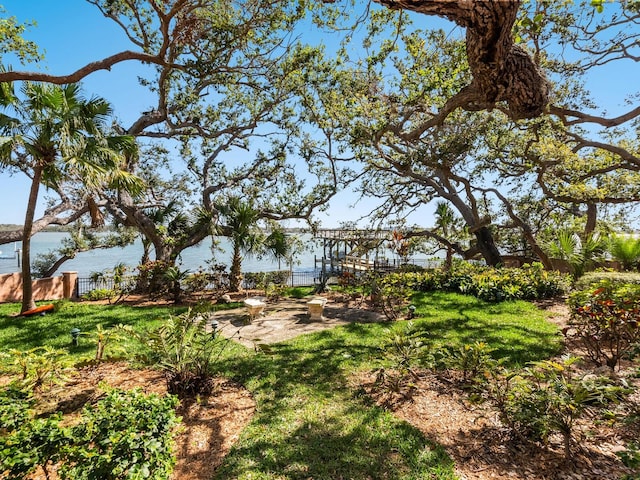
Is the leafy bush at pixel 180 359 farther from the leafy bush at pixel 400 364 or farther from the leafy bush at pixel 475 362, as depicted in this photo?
the leafy bush at pixel 475 362

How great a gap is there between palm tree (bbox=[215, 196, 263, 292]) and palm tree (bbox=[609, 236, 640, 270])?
10.7 m

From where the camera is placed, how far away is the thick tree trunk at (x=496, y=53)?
2186mm

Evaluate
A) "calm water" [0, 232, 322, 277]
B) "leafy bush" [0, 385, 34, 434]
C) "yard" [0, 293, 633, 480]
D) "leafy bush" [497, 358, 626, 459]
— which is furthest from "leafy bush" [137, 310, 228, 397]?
"calm water" [0, 232, 322, 277]

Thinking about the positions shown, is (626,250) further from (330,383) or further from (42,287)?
(42,287)

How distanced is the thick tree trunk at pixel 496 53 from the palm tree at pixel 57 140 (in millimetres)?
8086

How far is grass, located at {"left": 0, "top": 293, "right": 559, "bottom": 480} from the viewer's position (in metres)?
2.69

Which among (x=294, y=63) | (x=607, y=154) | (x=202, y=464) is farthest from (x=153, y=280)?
(x=607, y=154)

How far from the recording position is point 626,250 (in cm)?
854

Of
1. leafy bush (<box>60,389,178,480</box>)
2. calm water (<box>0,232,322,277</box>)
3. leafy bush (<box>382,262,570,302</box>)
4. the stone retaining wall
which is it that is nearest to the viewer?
leafy bush (<box>60,389,178,480</box>)

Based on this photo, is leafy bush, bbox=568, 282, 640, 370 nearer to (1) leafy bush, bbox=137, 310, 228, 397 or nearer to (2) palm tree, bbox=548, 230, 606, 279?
(1) leafy bush, bbox=137, 310, 228, 397

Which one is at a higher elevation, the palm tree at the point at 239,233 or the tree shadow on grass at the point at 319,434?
the palm tree at the point at 239,233

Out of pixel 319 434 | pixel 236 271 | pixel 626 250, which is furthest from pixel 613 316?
pixel 236 271

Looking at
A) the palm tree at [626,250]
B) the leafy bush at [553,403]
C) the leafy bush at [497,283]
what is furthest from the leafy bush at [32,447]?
the palm tree at [626,250]

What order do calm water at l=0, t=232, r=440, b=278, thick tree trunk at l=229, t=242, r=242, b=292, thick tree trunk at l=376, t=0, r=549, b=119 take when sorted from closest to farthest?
thick tree trunk at l=376, t=0, r=549, b=119 → thick tree trunk at l=229, t=242, r=242, b=292 → calm water at l=0, t=232, r=440, b=278
